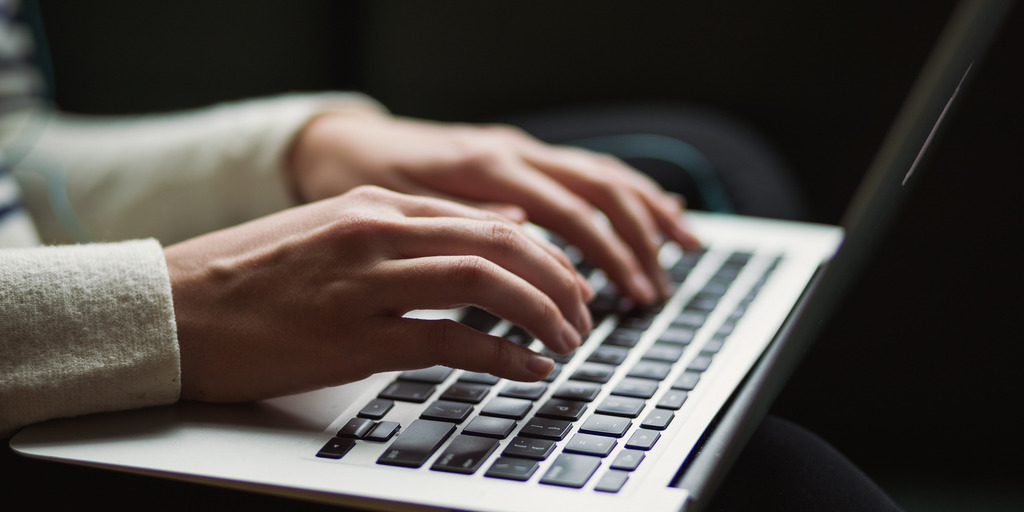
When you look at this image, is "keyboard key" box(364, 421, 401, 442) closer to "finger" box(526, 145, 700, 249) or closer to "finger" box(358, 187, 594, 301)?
"finger" box(358, 187, 594, 301)

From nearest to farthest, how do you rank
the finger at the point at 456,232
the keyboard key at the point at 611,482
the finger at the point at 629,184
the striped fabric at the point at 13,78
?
the keyboard key at the point at 611,482 < the finger at the point at 456,232 < the finger at the point at 629,184 < the striped fabric at the point at 13,78

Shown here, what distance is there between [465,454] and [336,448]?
62 millimetres

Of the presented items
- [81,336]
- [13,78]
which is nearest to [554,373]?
[81,336]

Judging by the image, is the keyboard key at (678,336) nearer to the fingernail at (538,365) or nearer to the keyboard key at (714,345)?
the keyboard key at (714,345)

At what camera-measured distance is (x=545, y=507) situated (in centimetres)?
34

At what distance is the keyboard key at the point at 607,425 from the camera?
39 cm

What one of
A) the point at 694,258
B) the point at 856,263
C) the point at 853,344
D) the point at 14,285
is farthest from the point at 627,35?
the point at 14,285

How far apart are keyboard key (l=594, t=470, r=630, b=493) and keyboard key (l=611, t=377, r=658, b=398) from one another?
0.09 m

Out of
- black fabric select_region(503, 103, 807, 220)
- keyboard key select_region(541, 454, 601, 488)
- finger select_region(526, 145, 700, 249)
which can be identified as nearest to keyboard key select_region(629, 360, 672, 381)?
keyboard key select_region(541, 454, 601, 488)

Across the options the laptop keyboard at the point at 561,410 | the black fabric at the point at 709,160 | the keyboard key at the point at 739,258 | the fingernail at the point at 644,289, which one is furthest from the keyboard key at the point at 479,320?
the black fabric at the point at 709,160

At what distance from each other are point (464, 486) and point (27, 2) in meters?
0.83

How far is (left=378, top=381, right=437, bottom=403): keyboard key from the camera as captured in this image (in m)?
0.44

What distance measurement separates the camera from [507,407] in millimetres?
429

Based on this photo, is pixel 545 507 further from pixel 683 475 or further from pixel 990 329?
pixel 990 329
